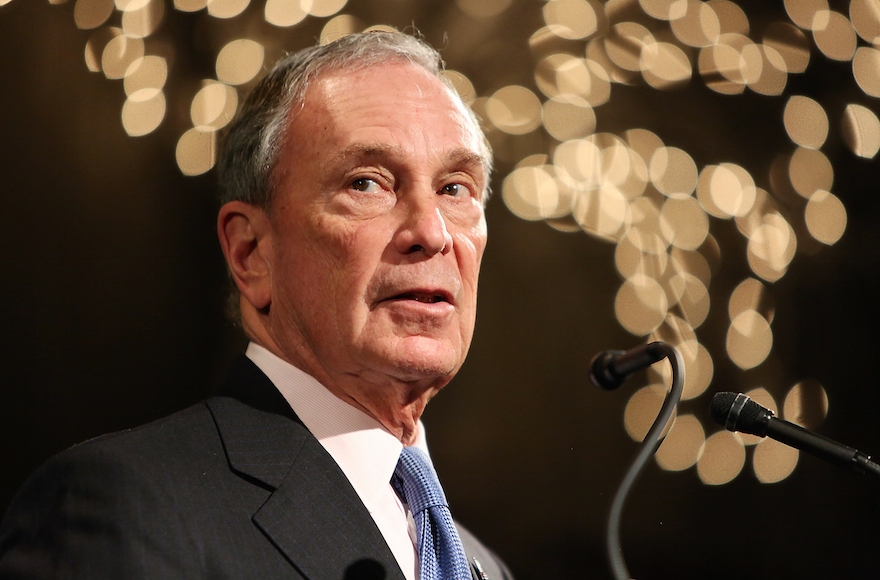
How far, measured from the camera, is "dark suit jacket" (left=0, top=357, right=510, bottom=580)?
1.13 metres

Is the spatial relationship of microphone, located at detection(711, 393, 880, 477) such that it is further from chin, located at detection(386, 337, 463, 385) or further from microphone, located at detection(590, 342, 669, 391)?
chin, located at detection(386, 337, 463, 385)

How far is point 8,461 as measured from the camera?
183 centimetres

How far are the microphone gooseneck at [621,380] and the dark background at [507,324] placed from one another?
1.08 meters

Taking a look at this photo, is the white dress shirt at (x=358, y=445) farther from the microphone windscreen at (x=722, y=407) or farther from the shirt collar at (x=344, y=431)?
the microphone windscreen at (x=722, y=407)

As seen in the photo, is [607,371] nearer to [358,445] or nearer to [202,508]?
[358,445]

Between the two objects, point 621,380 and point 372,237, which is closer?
point 621,380

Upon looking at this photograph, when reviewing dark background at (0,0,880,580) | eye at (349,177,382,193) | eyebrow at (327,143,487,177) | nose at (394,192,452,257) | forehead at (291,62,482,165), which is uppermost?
forehead at (291,62,482,165)

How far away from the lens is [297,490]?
1337mm

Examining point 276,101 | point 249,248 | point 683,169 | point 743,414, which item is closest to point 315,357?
point 249,248

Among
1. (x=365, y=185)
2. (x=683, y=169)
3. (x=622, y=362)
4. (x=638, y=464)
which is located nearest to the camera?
(x=638, y=464)

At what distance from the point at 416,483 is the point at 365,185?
1.80 ft

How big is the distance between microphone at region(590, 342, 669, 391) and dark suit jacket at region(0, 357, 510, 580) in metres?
A: 0.44

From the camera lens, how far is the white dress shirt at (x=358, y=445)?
4.66 ft

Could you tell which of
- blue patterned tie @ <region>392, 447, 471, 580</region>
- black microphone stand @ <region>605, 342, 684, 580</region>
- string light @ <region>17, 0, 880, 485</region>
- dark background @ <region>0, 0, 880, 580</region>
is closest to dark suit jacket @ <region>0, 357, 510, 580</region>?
blue patterned tie @ <region>392, 447, 471, 580</region>
